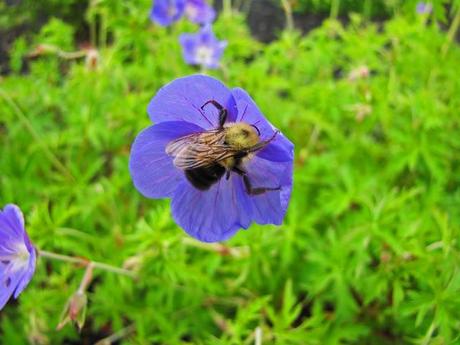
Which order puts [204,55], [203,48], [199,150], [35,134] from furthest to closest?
1. [203,48]
2. [204,55]
3. [35,134]
4. [199,150]

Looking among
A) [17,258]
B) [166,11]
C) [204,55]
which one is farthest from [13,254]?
[204,55]

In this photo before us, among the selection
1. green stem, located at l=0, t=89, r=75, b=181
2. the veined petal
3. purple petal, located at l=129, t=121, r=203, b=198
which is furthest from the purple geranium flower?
green stem, located at l=0, t=89, r=75, b=181

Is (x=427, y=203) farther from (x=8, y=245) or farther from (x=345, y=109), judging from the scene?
(x=8, y=245)

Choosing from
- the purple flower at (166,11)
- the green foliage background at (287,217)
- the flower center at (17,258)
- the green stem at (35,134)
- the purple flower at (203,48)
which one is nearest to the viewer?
the flower center at (17,258)

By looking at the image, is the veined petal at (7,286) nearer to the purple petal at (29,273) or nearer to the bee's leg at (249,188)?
the purple petal at (29,273)

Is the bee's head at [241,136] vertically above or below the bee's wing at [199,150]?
above

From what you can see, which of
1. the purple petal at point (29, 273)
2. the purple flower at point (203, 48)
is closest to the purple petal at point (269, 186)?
the purple petal at point (29, 273)

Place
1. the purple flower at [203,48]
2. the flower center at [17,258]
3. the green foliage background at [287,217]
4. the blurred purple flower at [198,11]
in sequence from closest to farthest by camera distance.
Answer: the flower center at [17,258] → the green foliage background at [287,217] → the purple flower at [203,48] → the blurred purple flower at [198,11]

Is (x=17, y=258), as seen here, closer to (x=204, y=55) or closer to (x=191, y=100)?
(x=191, y=100)
